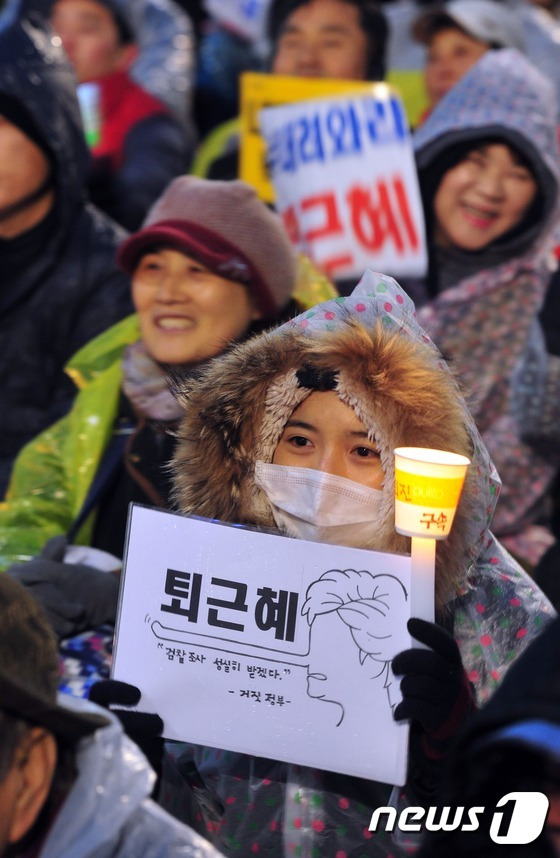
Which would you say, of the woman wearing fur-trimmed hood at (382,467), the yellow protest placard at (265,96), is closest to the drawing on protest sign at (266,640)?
the woman wearing fur-trimmed hood at (382,467)

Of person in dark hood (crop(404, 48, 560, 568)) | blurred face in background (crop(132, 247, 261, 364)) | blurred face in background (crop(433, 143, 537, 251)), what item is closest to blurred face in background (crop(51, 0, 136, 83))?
person in dark hood (crop(404, 48, 560, 568))

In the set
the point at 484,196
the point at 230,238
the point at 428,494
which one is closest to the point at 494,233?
the point at 484,196

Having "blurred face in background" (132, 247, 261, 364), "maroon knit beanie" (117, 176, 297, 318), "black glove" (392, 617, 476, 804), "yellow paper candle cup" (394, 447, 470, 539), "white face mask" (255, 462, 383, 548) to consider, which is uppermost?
"maroon knit beanie" (117, 176, 297, 318)

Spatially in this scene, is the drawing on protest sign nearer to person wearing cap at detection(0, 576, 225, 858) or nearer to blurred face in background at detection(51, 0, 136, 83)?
person wearing cap at detection(0, 576, 225, 858)

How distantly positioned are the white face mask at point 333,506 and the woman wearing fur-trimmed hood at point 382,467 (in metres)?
0.01

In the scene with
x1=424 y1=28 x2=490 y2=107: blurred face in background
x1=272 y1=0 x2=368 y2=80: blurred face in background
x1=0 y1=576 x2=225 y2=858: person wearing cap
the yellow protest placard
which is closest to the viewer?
x1=0 y1=576 x2=225 y2=858: person wearing cap

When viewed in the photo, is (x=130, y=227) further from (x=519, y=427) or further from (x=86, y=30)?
(x=519, y=427)

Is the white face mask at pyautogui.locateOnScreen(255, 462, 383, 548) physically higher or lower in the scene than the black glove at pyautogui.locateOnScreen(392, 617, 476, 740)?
higher

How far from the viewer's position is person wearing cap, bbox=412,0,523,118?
6035 millimetres

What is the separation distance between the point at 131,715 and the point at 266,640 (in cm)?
29

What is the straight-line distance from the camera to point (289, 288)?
3969mm

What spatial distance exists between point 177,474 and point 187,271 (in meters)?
1.25

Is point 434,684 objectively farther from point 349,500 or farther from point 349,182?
point 349,182

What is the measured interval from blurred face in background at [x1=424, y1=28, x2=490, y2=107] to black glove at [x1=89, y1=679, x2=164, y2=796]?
14.1ft
